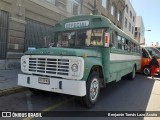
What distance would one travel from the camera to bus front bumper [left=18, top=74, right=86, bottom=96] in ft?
17.6

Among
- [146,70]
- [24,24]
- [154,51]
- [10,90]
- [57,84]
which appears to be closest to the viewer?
[57,84]

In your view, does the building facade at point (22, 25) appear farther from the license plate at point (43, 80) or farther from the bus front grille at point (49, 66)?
the license plate at point (43, 80)

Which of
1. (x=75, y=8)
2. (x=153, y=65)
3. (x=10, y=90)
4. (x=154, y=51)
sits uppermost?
(x=75, y=8)

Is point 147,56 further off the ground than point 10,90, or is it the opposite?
point 147,56

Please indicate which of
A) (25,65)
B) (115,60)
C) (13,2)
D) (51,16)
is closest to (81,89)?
(25,65)

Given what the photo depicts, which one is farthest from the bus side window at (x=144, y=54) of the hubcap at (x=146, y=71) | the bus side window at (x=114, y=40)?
the bus side window at (x=114, y=40)

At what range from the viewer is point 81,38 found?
7.17m

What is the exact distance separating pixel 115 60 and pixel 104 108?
223cm

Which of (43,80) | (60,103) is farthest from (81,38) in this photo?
(60,103)

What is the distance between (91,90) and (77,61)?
110cm

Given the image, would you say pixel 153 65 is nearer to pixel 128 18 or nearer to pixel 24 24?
pixel 24 24

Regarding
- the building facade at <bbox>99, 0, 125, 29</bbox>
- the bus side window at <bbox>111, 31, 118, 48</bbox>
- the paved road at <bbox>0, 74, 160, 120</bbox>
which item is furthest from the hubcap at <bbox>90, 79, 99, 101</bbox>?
the building facade at <bbox>99, 0, 125, 29</bbox>

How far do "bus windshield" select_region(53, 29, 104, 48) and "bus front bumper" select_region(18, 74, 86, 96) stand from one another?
189cm

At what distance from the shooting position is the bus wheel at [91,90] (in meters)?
5.82
